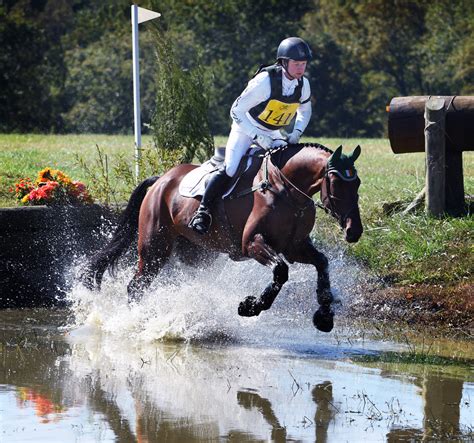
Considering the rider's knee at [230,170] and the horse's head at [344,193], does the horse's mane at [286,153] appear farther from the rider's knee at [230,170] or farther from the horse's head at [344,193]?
the horse's head at [344,193]

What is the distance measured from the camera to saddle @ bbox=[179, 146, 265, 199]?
959 centimetres

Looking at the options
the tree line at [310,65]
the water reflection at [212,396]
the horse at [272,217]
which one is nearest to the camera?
the water reflection at [212,396]

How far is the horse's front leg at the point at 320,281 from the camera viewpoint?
897 centimetres

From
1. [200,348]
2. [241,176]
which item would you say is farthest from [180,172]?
[200,348]

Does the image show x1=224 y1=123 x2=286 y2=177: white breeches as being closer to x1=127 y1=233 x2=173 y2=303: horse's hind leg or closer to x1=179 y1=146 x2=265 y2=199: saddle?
x1=179 y1=146 x2=265 y2=199: saddle

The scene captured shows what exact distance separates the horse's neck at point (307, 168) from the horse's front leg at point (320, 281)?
54 cm

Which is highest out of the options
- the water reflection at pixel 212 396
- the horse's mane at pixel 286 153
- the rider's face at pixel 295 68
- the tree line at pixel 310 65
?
the tree line at pixel 310 65

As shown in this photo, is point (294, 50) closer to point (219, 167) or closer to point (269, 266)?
point (219, 167)

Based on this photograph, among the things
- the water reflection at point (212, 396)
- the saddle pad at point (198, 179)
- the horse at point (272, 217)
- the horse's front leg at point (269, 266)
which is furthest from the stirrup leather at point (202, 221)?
the water reflection at point (212, 396)

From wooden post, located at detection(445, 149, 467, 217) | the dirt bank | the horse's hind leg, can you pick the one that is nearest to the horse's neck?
the horse's hind leg

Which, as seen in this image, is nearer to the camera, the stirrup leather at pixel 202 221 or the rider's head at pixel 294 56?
the rider's head at pixel 294 56

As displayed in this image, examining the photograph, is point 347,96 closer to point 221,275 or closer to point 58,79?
point 58,79

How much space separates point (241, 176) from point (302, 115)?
0.74 m

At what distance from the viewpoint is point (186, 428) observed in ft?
21.7
